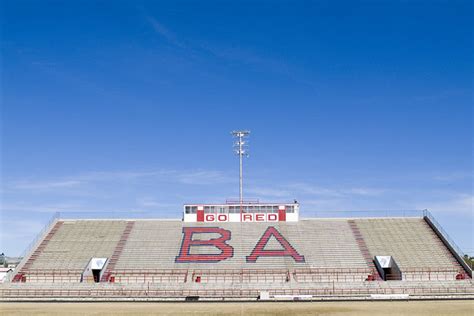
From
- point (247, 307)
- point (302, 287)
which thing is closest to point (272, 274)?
point (302, 287)

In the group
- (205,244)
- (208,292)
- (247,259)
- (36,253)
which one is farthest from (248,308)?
(36,253)

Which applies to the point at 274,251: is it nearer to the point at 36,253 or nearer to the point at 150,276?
the point at 150,276

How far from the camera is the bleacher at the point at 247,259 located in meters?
60.5

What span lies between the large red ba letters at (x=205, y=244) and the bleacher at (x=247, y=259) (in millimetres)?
664

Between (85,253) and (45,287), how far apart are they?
1235 cm

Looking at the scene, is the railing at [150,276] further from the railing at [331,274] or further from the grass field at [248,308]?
the grass field at [248,308]

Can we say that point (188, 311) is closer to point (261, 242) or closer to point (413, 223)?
point (261, 242)

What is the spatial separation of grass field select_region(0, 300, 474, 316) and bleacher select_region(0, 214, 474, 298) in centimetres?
969

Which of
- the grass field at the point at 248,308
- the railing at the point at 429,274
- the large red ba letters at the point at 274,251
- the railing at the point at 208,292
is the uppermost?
the large red ba letters at the point at 274,251

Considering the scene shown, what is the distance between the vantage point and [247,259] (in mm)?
71562

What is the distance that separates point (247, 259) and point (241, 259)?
78cm

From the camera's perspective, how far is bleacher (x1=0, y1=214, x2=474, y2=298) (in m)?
60.5

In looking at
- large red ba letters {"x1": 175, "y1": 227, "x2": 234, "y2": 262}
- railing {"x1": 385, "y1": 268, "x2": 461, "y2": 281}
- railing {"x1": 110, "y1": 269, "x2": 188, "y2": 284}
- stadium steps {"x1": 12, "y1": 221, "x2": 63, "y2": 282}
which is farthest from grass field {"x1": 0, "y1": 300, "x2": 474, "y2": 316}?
large red ba letters {"x1": 175, "y1": 227, "x2": 234, "y2": 262}

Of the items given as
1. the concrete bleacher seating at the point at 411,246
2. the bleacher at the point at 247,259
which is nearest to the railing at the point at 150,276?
the bleacher at the point at 247,259
